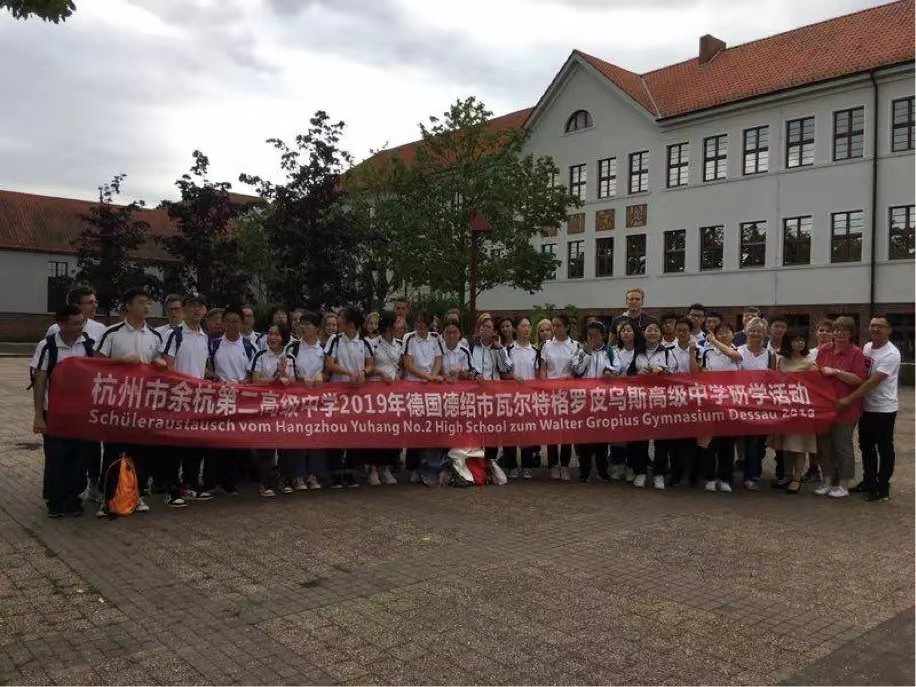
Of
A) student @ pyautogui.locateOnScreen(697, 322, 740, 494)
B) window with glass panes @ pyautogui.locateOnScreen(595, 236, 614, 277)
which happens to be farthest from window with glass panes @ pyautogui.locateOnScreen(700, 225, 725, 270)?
student @ pyautogui.locateOnScreen(697, 322, 740, 494)

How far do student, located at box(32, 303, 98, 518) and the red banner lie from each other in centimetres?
63

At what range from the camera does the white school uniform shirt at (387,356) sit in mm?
8836

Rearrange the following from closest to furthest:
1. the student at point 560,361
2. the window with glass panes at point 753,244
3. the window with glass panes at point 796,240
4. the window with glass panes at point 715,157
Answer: the student at point 560,361 < the window with glass panes at point 796,240 < the window with glass panes at point 753,244 < the window with glass panes at point 715,157

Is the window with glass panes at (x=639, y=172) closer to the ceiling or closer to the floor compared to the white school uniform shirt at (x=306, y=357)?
closer to the ceiling

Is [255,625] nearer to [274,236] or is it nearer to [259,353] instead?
[259,353]

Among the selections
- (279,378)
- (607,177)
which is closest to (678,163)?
(607,177)

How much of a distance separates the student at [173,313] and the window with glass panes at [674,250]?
2980cm

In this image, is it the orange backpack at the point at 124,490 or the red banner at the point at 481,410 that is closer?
the orange backpack at the point at 124,490

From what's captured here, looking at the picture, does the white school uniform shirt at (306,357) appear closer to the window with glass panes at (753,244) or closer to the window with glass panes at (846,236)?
the window with glass panes at (846,236)

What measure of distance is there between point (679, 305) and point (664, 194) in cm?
515

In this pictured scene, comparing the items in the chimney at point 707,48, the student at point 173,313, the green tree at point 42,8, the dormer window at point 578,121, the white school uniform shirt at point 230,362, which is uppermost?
the chimney at point 707,48

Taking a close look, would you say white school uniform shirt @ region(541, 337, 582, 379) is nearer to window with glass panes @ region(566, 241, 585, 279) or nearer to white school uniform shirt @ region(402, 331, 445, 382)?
white school uniform shirt @ region(402, 331, 445, 382)

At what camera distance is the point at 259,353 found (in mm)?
8344

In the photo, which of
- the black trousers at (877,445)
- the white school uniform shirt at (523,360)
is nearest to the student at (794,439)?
the black trousers at (877,445)
